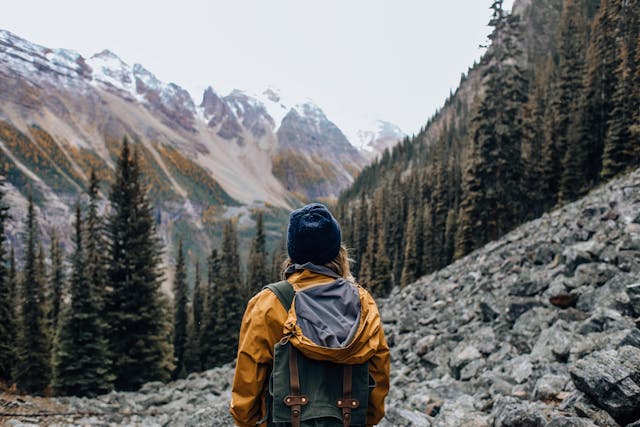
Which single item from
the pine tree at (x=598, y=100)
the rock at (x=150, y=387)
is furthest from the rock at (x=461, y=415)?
the pine tree at (x=598, y=100)

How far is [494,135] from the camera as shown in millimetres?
25875

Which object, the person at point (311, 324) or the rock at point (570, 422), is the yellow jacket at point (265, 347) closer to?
the person at point (311, 324)

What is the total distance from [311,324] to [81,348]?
1657 centimetres

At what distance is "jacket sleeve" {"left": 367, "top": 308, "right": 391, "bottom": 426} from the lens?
9.52ft

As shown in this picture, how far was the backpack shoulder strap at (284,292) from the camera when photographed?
8.96ft

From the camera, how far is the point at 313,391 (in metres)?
2.61

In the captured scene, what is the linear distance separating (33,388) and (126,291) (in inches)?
347

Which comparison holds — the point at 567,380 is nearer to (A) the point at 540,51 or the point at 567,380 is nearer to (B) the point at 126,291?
(B) the point at 126,291

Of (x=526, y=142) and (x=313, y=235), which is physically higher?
(x=526, y=142)

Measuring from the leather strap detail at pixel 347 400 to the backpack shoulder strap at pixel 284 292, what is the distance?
57 centimetres

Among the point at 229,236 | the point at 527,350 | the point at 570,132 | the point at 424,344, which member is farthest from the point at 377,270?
the point at 527,350

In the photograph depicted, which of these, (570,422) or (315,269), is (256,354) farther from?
(570,422)

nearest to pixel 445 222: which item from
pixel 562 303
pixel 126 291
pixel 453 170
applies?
pixel 453 170

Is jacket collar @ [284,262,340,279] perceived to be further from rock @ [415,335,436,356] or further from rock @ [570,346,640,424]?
rock @ [415,335,436,356]
